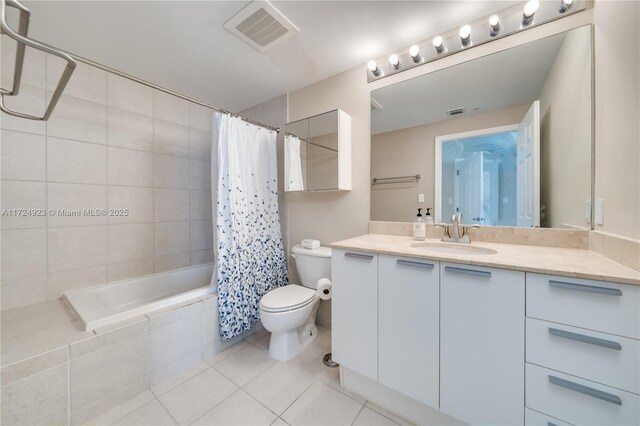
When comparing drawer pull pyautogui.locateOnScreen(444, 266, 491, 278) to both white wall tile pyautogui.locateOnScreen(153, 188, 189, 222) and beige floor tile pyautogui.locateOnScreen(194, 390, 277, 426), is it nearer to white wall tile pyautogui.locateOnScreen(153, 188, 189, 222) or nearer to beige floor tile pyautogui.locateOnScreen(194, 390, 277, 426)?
beige floor tile pyautogui.locateOnScreen(194, 390, 277, 426)

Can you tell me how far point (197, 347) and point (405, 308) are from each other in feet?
4.80

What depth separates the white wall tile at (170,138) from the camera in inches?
87.0

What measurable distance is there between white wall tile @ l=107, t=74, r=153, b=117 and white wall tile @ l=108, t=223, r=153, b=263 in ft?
3.39

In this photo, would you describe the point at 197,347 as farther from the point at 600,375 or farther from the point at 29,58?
the point at 29,58

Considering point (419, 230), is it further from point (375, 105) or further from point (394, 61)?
point (394, 61)

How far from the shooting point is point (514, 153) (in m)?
1.36

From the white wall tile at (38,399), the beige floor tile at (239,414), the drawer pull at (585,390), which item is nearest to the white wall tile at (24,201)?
the white wall tile at (38,399)

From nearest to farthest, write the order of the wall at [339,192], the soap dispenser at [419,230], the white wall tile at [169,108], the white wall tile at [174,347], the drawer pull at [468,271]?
1. the drawer pull at [468,271]
2. the white wall tile at [174,347]
3. the soap dispenser at [419,230]
4. the wall at [339,192]
5. the white wall tile at [169,108]

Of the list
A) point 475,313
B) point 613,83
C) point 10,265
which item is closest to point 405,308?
point 475,313

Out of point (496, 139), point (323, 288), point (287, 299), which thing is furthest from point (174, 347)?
point (496, 139)

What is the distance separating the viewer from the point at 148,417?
4.04ft

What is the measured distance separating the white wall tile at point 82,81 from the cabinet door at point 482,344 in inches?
109

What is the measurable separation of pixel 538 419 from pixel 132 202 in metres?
2.89

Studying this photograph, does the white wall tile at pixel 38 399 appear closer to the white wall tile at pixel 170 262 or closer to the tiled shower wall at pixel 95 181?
the tiled shower wall at pixel 95 181
